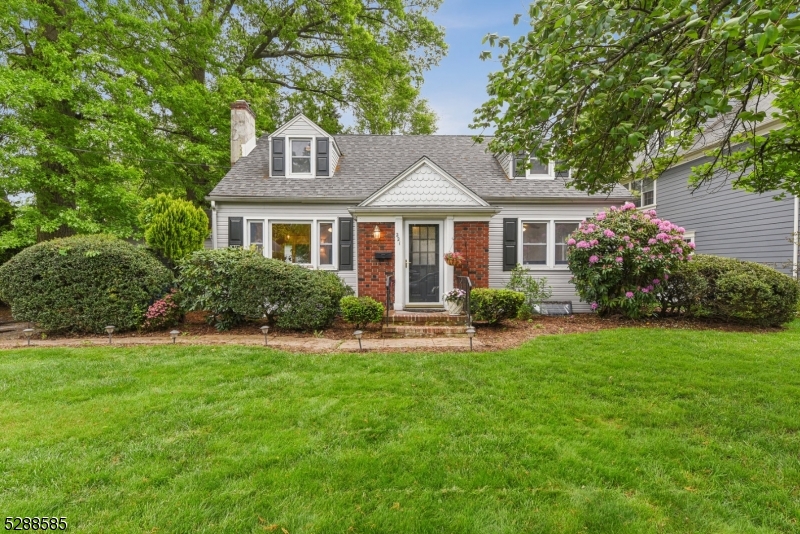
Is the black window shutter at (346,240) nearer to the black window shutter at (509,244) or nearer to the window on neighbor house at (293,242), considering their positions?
the window on neighbor house at (293,242)

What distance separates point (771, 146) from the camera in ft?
→ 14.2

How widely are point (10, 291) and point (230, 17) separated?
1314 cm

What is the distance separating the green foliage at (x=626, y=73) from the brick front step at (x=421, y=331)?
3.74 metres

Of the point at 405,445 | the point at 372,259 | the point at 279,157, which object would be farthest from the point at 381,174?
the point at 405,445

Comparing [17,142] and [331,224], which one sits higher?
[17,142]

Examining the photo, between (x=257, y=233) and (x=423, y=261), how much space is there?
15.7 feet

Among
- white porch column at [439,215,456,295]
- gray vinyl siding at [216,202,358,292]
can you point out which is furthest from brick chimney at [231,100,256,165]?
white porch column at [439,215,456,295]

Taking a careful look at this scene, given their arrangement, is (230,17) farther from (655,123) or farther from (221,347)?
(655,123)

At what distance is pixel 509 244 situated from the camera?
9477mm

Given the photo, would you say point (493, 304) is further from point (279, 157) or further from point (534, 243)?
point (279, 157)

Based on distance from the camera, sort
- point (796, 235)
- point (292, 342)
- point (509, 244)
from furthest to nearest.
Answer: point (509, 244) < point (796, 235) < point (292, 342)

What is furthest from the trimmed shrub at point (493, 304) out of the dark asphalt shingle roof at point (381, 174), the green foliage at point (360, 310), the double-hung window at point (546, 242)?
the dark asphalt shingle roof at point (381, 174)

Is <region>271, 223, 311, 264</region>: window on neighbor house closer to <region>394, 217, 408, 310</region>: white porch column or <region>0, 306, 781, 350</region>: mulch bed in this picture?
<region>0, 306, 781, 350</region>: mulch bed

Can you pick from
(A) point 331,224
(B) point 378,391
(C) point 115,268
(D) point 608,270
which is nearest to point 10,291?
(C) point 115,268
